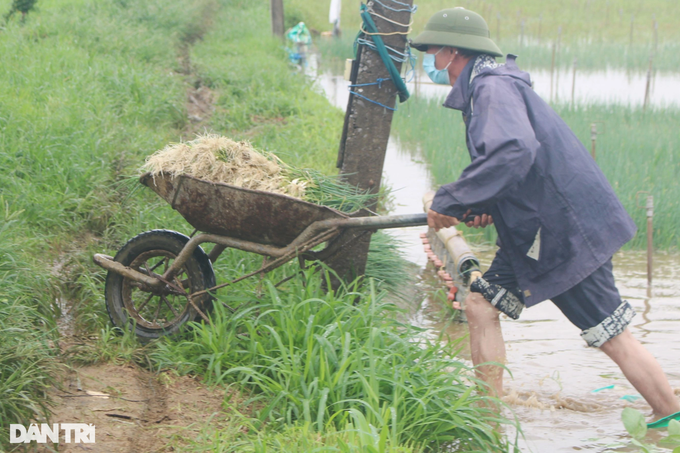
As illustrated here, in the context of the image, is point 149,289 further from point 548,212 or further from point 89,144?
point 89,144

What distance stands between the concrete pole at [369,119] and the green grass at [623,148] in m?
2.65

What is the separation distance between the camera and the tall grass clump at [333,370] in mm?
2719

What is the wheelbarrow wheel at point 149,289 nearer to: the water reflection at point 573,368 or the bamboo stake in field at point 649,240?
the water reflection at point 573,368

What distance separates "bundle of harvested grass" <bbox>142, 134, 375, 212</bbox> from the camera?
3330 millimetres

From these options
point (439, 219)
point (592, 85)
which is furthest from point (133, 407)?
point (592, 85)

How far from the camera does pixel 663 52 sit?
55.1 feet

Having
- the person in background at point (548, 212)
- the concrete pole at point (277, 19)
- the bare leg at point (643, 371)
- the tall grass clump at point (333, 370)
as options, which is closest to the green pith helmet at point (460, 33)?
the person in background at point (548, 212)

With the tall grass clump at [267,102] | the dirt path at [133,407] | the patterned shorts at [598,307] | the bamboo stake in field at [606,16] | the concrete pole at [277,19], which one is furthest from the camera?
the bamboo stake in field at [606,16]

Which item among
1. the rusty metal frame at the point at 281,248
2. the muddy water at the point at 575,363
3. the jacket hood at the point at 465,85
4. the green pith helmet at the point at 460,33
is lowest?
the muddy water at the point at 575,363

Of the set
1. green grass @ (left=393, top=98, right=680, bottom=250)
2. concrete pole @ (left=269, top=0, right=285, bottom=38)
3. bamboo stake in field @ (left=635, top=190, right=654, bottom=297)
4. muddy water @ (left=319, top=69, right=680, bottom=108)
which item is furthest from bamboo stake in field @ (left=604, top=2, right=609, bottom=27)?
bamboo stake in field @ (left=635, top=190, right=654, bottom=297)

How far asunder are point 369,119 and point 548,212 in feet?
3.75

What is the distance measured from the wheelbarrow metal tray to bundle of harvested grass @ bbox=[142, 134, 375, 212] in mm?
98

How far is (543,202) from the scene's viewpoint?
120 inches

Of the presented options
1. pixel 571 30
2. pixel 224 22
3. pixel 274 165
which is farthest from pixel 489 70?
pixel 571 30
